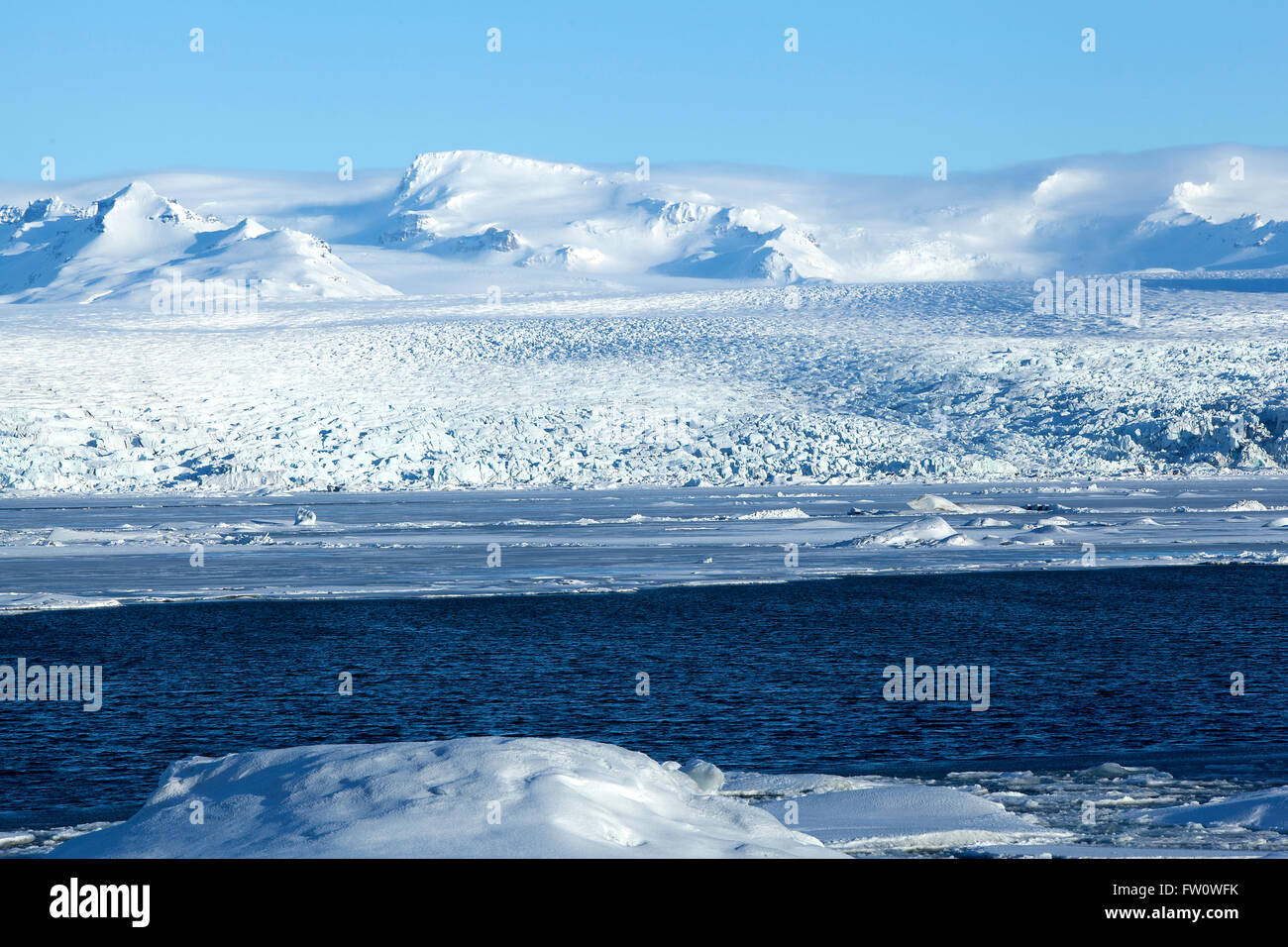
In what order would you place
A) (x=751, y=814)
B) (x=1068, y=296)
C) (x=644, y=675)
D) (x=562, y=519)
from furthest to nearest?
(x=1068, y=296) → (x=562, y=519) → (x=644, y=675) → (x=751, y=814)

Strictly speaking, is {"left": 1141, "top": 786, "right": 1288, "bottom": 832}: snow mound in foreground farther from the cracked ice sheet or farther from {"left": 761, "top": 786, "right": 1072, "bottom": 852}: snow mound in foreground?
the cracked ice sheet

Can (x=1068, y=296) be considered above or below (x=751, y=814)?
above

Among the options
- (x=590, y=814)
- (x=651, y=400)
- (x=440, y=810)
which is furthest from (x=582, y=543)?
(x=651, y=400)

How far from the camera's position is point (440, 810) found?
260 inches

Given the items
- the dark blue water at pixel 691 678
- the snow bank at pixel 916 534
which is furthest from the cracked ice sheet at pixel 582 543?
the dark blue water at pixel 691 678

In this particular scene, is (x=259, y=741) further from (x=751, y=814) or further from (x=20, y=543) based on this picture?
(x=20, y=543)

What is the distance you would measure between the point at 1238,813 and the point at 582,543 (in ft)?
74.0

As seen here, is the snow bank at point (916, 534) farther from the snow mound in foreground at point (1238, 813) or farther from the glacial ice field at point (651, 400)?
the glacial ice field at point (651, 400)

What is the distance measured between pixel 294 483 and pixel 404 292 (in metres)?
132

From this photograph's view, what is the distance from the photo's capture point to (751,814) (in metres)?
7.29
